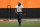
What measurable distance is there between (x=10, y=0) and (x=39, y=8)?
4527 millimetres

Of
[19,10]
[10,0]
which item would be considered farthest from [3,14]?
[19,10]

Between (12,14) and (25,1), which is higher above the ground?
(25,1)

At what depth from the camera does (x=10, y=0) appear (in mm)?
21078

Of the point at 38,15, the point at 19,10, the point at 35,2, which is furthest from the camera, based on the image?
the point at 35,2

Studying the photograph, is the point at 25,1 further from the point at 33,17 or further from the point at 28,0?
the point at 33,17

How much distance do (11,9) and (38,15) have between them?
3.81 meters

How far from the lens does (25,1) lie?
833 inches

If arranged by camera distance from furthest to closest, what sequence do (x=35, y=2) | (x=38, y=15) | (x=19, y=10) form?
(x=35, y=2) < (x=38, y=15) < (x=19, y=10)

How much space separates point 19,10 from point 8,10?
9.48 m

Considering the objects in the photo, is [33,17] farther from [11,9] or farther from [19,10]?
[19,10]

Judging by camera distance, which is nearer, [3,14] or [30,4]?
[3,14]

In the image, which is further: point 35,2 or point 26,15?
point 35,2

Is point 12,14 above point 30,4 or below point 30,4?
below

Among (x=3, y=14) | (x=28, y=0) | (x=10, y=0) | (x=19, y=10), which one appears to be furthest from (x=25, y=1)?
(x=19, y=10)
